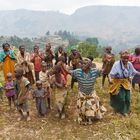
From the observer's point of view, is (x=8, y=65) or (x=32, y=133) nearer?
(x=32, y=133)

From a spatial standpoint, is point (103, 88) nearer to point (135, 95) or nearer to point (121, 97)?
point (135, 95)

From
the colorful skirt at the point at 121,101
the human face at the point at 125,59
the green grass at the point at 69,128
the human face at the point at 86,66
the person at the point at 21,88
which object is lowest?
the green grass at the point at 69,128

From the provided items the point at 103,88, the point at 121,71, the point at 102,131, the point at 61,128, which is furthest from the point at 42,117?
the point at 103,88

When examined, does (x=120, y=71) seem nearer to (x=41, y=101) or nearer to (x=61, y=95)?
(x=61, y=95)

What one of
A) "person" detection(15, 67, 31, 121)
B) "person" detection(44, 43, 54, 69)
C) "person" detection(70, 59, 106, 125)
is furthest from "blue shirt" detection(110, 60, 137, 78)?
"person" detection(44, 43, 54, 69)

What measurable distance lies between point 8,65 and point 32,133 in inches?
106

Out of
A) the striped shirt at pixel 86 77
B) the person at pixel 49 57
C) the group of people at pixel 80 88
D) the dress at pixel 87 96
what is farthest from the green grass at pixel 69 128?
the person at pixel 49 57

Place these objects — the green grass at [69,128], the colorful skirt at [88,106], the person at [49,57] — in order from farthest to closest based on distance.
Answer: the person at [49,57]
the colorful skirt at [88,106]
the green grass at [69,128]

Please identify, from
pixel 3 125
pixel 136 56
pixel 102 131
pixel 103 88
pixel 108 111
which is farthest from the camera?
pixel 103 88

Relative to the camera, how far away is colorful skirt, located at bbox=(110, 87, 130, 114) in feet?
28.1

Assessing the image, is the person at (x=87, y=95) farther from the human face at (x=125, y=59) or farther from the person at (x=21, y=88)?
the person at (x=21, y=88)

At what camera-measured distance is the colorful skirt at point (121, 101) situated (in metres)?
8.55

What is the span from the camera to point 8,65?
10133 millimetres

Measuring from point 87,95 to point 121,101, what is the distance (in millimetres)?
980
